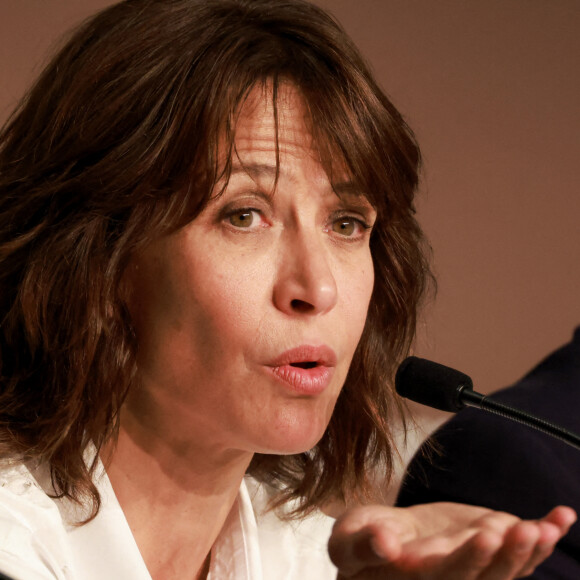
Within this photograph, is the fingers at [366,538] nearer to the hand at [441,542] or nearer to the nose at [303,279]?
the hand at [441,542]

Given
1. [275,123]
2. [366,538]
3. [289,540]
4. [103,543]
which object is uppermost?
[275,123]

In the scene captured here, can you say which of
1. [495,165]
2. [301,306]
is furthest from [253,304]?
[495,165]

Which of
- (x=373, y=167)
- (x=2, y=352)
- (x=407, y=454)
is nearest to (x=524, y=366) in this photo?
(x=407, y=454)

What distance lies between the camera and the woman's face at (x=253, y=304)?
3.33 ft

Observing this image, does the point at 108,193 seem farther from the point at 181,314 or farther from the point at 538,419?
the point at 538,419

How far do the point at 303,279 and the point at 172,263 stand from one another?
152mm

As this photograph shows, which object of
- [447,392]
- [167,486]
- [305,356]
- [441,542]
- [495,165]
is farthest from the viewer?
[495,165]

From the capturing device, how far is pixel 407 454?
81.2 inches

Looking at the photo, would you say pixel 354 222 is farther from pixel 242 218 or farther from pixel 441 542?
pixel 441 542

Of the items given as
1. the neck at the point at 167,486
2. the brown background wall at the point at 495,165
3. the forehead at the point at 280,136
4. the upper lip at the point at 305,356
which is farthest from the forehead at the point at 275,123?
the brown background wall at the point at 495,165

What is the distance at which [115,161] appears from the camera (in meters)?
1.04

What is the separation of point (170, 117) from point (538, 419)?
1.66 ft

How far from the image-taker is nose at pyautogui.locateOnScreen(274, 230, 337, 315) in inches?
39.7

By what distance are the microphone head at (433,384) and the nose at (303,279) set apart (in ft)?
0.39
